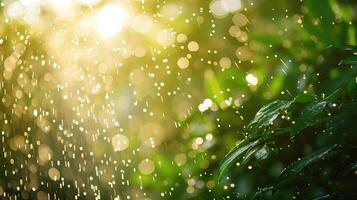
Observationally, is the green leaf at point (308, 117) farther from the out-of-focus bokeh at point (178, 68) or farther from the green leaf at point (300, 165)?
the out-of-focus bokeh at point (178, 68)

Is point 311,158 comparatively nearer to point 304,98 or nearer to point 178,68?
point 304,98

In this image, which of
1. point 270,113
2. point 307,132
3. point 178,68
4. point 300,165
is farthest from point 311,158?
point 178,68

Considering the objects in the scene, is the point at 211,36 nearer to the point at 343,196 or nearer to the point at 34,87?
the point at 343,196

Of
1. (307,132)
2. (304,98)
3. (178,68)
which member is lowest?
(178,68)

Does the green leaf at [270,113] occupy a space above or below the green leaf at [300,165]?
above

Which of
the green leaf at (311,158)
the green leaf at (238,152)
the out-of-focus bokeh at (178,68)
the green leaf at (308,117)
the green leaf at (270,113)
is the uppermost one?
the green leaf at (308,117)

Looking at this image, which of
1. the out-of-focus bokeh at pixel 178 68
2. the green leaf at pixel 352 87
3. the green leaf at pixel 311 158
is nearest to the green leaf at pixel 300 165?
the green leaf at pixel 311 158

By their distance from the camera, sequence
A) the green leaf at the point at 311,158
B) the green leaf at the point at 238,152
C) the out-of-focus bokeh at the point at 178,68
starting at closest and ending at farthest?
the green leaf at the point at 311,158 < the green leaf at the point at 238,152 < the out-of-focus bokeh at the point at 178,68

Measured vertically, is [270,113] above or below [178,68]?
above
